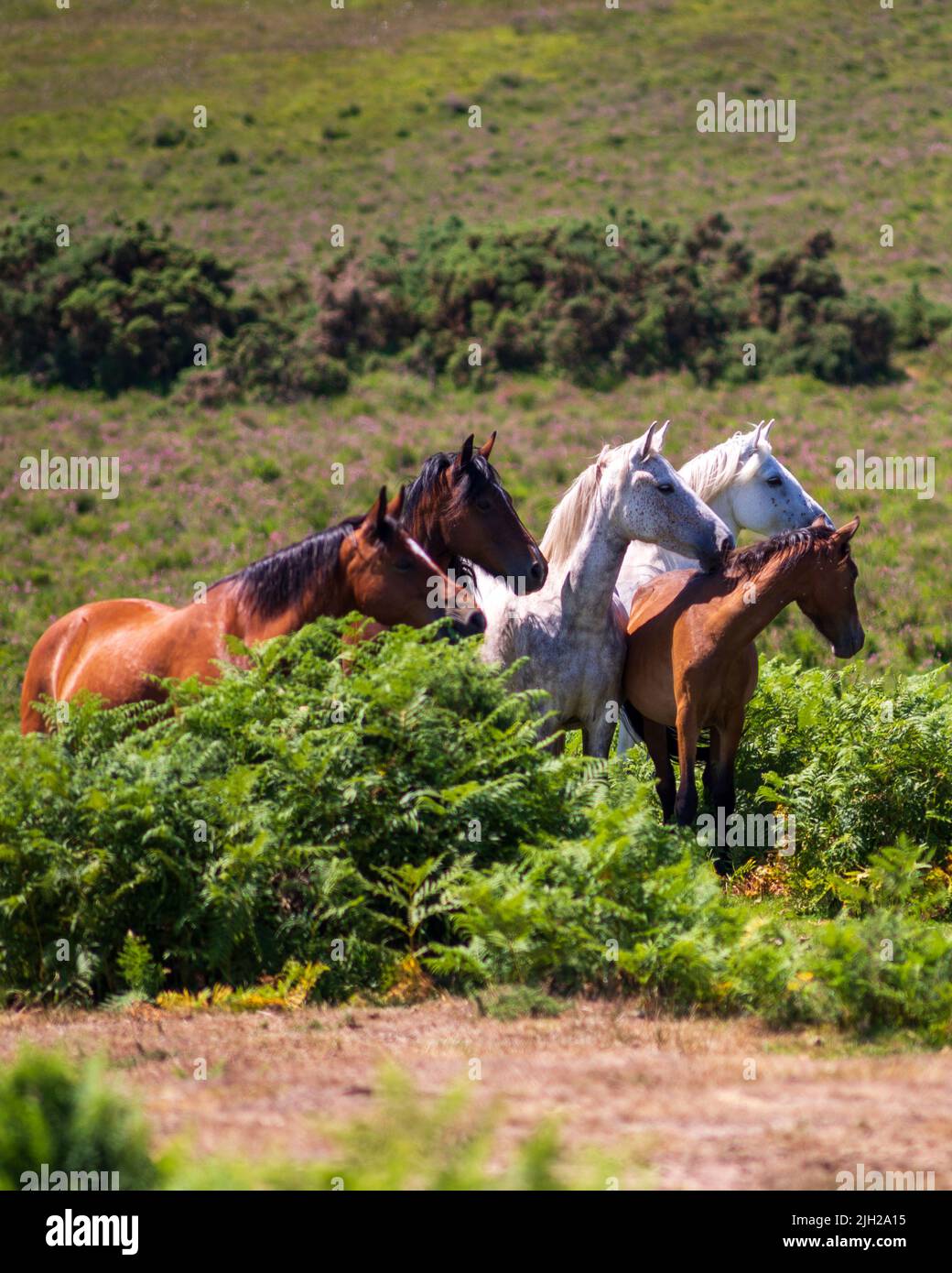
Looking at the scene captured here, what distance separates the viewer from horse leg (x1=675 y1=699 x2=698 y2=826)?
30.4 feet

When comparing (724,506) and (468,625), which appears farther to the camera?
(724,506)

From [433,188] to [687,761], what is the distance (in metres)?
37.8

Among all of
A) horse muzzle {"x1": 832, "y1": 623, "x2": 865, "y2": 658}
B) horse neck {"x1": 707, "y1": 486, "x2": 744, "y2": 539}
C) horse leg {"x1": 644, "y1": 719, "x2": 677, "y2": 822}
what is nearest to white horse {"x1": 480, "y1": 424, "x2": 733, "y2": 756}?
horse leg {"x1": 644, "y1": 719, "x2": 677, "y2": 822}

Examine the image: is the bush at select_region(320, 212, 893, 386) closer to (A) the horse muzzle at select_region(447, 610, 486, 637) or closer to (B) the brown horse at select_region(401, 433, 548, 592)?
(B) the brown horse at select_region(401, 433, 548, 592)

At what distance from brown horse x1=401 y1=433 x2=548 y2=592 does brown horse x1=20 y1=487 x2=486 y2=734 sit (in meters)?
0.52

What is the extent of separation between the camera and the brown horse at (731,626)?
30.0ft

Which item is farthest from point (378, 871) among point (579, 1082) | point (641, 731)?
point (641, 731)

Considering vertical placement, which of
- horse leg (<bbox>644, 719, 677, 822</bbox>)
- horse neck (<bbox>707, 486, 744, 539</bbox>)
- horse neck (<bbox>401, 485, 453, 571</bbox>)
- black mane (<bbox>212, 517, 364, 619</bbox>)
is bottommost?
horse leg (<bbox>644, 719, 677, 822</bbox>)

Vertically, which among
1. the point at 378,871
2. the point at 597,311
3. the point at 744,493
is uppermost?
the point at 597,311

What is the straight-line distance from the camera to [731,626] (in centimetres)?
916

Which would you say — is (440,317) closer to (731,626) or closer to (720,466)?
(720,466)

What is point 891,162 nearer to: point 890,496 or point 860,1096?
point 890,496

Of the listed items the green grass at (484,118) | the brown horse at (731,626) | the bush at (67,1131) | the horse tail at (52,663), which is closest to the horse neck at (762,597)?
the brown horse at (731,626)

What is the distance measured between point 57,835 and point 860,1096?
156 inches
